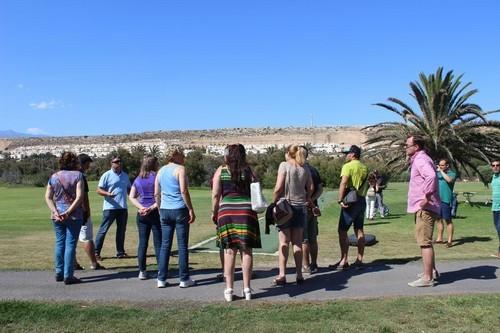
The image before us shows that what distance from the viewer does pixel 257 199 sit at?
6.54m

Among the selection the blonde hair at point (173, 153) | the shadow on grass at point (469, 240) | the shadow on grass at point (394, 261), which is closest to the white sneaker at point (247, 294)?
the blonde hair at point (173, 153)

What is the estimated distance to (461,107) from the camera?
2111cm

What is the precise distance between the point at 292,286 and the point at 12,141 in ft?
411

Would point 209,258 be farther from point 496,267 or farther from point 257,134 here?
point 257,134

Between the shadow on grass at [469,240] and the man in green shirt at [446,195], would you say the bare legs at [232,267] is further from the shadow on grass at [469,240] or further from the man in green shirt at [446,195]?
the shadow on grass at [469,240]

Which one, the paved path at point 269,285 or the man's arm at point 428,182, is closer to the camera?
the paved path at point 269,285

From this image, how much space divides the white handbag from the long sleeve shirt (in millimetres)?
2251

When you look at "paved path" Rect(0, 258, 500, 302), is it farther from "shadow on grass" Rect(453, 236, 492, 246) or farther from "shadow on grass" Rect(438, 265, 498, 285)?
"shadow on grass" Rect(453, 236, 492, 246)

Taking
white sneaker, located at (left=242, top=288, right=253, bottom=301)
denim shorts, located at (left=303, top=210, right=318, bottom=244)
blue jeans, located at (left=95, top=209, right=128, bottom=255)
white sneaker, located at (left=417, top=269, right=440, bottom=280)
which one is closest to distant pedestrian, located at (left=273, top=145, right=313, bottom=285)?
denim shorts, located at (left=303, top=210, right=318, bottom=244)

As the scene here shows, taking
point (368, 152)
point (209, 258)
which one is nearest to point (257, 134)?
point (368, 152)

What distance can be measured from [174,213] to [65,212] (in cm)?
179

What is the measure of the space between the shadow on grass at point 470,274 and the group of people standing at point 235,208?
0.25m

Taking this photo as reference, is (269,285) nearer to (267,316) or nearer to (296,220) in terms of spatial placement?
(296,220)

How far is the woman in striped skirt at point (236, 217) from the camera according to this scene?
6.63 m
